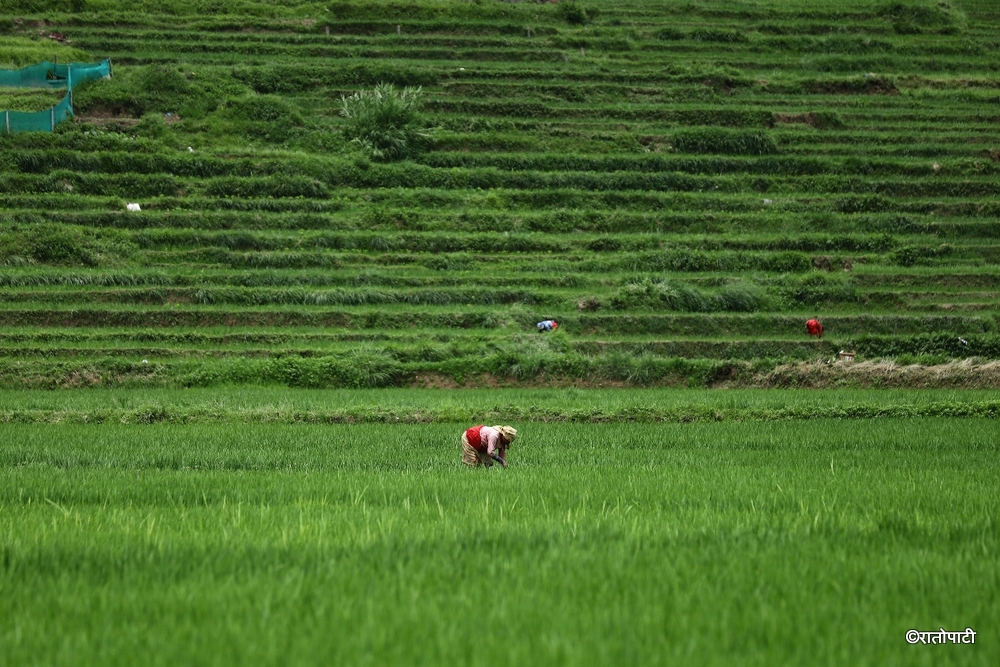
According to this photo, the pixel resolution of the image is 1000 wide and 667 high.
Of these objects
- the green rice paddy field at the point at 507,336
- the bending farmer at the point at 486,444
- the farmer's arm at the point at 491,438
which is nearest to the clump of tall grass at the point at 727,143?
the green rice paddy field at the point at 507,336

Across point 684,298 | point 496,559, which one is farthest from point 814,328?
point 496,559

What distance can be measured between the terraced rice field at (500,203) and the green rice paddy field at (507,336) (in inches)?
5.0

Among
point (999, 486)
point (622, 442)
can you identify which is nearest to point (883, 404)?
point (622, 442)

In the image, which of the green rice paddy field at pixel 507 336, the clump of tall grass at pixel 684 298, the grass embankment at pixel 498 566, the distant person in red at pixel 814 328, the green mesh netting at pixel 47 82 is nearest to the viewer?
the grass embankment at pixel 498 566

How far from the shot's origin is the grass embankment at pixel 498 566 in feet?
10.5

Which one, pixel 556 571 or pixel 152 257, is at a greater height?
pixel 556 571

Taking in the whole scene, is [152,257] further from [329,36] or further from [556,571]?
[556,571]

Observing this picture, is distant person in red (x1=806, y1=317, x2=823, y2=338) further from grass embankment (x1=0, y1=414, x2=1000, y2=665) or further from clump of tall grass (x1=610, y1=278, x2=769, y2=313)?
grass embankment (x1=0, y1=414, x2=1000, y2=665)

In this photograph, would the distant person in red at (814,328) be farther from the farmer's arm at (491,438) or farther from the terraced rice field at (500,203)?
the farmer's arm at (491,438)

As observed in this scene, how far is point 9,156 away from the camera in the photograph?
95.0ft

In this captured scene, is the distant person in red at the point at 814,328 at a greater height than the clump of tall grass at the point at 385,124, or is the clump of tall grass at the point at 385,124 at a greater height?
the clump of tall grass at the point at 385,124

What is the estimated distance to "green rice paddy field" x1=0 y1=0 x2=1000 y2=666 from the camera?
3.70 meters

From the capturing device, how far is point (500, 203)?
29391 mm

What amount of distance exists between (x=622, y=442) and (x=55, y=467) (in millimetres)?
6676
